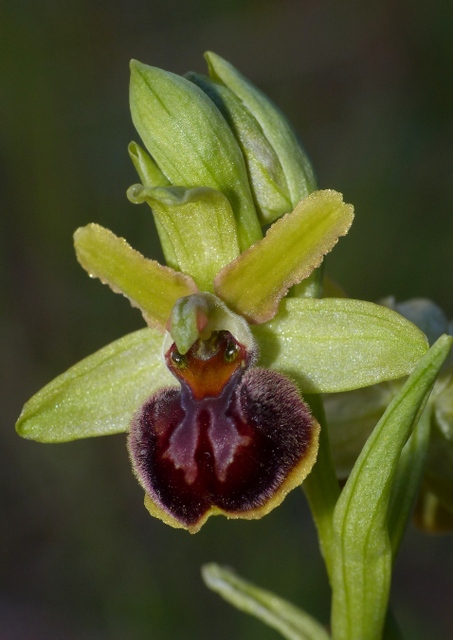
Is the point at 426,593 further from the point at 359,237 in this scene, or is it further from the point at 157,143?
the point at 157,143

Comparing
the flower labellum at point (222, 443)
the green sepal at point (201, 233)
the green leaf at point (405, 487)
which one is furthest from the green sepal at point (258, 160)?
the green leaf at point (405, 487)

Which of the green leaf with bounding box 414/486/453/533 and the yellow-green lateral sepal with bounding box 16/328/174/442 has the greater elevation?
the yellow-green lateral sepal with bounding box 16/328/174/442

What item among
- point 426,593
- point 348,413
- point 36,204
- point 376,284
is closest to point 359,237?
point 376,284

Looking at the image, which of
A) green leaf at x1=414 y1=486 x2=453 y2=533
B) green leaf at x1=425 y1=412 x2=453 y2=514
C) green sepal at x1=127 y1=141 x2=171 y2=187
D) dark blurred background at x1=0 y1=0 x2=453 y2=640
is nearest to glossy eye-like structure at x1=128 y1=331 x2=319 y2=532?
green sepal at x1=127 y1=141 x2=171 y2=187

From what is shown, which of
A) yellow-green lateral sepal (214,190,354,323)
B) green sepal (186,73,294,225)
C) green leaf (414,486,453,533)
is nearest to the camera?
yellow-green lateral sepal (214,190,354,323)

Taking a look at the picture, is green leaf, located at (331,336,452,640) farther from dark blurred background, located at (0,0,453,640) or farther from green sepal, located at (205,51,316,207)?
dark blurred background, located at (0,0,453,640)

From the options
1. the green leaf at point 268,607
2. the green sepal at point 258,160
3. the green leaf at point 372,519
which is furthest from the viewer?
the green leaf at point 268,607

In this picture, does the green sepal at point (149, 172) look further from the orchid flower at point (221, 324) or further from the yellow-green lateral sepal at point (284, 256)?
the yellow-green lateral sepal at point (284, 256)
